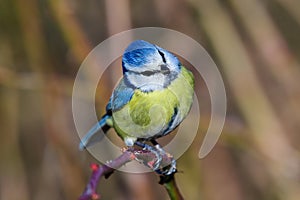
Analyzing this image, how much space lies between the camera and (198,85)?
3.90m

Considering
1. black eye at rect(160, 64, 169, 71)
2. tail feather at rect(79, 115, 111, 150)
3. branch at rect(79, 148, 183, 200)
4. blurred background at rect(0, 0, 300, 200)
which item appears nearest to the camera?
branch at rect(79, 148, 183, 200)

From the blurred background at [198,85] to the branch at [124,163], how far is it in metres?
1.60

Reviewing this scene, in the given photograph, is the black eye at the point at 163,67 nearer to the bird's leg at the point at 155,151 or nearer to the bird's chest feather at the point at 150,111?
the bird's chest feather at the point at 150,111

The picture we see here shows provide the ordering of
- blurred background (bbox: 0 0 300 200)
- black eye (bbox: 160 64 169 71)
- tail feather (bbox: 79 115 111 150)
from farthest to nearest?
blurred background (bbox: 0 0 300 200), tail feather (bbox: 79 115 111 150), black eye (bbox: 160 64 169 71)

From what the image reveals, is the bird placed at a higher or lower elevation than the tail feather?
higher

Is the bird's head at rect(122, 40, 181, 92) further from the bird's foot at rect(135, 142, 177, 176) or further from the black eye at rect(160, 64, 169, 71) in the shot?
the bird's foot at rect(135, 142, 177, 176)

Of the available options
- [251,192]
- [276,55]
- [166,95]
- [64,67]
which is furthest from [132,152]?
[251,192]

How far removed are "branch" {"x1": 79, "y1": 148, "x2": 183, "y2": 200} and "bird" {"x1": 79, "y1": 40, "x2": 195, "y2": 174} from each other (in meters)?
0.02

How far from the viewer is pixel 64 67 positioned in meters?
3.90

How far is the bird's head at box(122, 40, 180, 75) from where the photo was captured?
1218 millimetres

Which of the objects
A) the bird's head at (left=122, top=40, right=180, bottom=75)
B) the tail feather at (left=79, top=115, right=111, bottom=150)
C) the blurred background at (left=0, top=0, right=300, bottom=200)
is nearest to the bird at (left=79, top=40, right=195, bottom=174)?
the bird's head at (left=122, top=40, right=180, bottom=75)

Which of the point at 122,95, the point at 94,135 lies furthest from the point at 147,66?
the point at 94,135

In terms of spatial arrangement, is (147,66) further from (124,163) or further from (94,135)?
(94,135)

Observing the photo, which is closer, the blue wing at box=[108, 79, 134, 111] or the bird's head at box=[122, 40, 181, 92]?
the bird's head at box=[122, 40, 181, 92]
